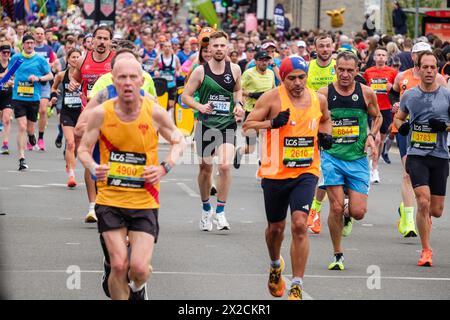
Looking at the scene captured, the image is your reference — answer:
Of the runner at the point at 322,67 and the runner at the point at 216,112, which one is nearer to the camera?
the runner at the point at 216,112

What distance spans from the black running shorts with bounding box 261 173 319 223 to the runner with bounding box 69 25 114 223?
13.3ft

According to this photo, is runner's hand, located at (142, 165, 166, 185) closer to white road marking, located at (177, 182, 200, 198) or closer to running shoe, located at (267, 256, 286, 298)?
running shoe, located at (267, 256, 286, 298)

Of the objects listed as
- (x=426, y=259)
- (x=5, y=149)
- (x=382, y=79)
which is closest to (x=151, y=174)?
(x=426, y=259)

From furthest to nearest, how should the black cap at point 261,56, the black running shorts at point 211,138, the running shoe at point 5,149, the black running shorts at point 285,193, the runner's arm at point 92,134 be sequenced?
the running shoe at point 5,149
the black cap at point 261,56
the black running shorts at point 211,138
the black running shorts at point 285,193
the runner's arm at point 92,134

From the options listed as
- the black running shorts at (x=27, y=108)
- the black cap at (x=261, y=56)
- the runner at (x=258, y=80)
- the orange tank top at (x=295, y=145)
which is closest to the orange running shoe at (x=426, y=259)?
the orange tank top at (x=295, y=145)

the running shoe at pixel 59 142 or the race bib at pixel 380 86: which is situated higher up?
the race bib at pixel 380 86

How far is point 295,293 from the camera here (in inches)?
401

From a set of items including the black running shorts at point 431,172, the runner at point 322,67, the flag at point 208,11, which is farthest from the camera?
the flag at point 208,11

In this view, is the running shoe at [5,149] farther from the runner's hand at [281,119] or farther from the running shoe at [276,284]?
the running shoe at [276,284]

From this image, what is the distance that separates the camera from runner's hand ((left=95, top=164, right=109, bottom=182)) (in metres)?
9.07

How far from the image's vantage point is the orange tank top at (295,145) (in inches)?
424

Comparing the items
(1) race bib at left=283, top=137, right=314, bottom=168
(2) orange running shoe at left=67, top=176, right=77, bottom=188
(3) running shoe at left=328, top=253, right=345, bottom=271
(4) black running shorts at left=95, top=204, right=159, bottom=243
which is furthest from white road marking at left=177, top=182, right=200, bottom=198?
(4) black running shorts at left=95, top=204, right=159, bottom=243

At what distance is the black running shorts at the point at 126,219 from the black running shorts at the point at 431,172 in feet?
13.9
